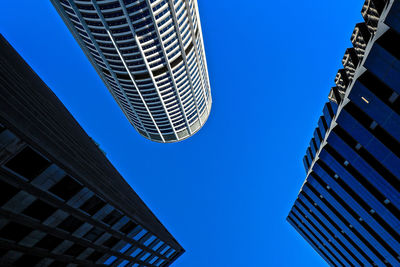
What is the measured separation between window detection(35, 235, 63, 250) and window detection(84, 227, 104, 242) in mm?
3171

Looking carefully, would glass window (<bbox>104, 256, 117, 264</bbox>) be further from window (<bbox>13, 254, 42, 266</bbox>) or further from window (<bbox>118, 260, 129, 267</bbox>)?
window (<bbox>13, 254, 42, 266</bbox>)

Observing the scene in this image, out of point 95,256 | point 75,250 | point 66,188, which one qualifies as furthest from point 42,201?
point 95,256

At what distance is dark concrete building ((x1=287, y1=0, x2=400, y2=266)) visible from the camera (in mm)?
A: 23828

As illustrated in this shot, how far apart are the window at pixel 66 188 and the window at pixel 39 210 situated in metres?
1.07

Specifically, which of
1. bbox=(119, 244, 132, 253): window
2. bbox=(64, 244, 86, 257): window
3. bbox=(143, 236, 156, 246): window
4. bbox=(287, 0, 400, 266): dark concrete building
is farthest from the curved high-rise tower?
bbox=(64, 244, 86, 257): window

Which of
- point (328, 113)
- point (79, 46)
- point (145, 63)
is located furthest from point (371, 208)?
point (79, 46)

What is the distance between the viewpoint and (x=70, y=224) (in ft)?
70.7

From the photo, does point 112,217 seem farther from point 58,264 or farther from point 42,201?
point 42,201

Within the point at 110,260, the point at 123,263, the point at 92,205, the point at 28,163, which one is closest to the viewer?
the point at 28,163

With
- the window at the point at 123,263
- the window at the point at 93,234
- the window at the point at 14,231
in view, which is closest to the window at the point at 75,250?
the window at the point at 93,234

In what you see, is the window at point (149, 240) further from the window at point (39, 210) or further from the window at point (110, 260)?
the window at point (39, 210)

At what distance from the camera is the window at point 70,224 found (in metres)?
20.9

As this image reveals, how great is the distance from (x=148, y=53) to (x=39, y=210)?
250 feet

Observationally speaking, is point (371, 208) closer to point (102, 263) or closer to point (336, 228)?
point (336, 228)
